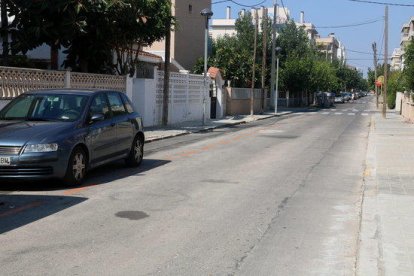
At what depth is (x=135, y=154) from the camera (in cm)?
1197

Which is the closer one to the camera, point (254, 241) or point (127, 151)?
point (254, 241)

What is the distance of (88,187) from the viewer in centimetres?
946

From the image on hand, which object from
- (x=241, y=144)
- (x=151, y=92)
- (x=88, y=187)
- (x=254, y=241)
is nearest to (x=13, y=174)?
(x=88, y=187)

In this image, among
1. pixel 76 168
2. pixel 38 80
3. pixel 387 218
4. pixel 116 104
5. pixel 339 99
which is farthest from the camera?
pixel 339 99

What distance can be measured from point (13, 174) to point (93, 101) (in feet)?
7.55

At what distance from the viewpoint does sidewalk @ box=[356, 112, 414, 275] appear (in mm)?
5504

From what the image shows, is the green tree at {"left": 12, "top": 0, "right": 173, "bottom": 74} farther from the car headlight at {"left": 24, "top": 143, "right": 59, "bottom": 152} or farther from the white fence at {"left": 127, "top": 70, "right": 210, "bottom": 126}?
the car headlight at {"left": 24, "top": 143, "right": 59, "bottom": 152}

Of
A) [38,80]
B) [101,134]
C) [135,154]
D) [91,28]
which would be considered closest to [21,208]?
[101,134]

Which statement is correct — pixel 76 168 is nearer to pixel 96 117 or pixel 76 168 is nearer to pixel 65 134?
pixel 65 134

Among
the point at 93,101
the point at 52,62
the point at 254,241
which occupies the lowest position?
the point at 254,241

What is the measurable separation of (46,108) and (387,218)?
6039 millimetres

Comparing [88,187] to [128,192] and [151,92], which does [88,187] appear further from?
[151,92]

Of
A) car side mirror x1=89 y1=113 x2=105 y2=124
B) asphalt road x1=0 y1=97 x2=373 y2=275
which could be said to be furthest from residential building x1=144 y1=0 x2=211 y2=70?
car side mirror x1=89 y1=113 x2=105 y2=124

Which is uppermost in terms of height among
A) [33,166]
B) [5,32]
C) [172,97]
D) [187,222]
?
[5,32]
